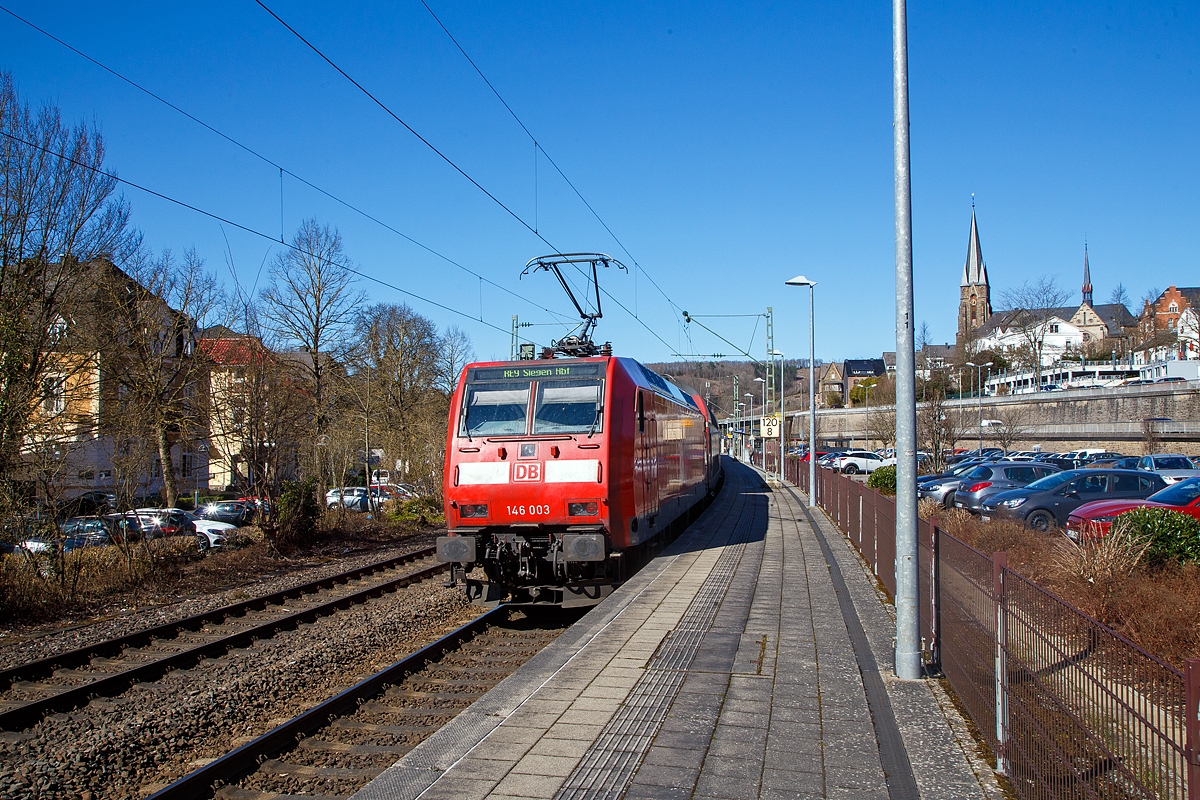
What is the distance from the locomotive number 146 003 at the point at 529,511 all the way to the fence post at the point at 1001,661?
21.6 ft

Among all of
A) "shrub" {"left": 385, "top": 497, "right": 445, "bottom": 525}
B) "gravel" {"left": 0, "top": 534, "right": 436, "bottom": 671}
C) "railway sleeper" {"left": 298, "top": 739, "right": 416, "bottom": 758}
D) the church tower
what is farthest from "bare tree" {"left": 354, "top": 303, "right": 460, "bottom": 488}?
the church tower

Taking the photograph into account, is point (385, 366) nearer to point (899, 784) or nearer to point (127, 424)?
point (127, 424)

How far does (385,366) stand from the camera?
3972cm

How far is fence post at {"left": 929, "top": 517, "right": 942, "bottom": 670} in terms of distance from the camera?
627 centimetres

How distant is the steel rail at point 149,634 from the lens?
8156 millimetres

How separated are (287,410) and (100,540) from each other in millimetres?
6024

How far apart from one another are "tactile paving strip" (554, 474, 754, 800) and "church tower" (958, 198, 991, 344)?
367ft

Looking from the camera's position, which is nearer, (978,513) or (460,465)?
(460,465)

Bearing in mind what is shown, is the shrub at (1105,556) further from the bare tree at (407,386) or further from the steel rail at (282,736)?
the bare tree at (407,386)

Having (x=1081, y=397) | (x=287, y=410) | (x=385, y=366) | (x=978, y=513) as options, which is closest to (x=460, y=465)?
(x=287, y=410)

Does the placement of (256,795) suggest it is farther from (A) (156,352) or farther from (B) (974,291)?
(B) (974,291)

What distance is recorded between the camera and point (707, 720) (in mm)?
5469

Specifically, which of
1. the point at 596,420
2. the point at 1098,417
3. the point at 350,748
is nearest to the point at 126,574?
the point at 596,420

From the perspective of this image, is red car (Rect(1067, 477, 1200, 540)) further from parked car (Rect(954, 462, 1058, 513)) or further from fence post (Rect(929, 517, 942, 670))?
fence post (Rect(929, 517, 942, 670))
